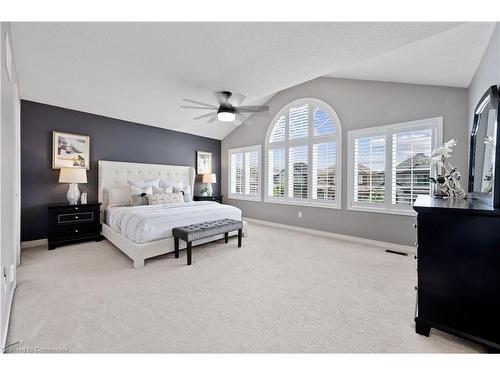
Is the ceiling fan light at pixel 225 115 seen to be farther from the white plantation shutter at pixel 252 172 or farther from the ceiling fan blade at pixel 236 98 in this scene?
the white plantation shutter at pixel 252 172

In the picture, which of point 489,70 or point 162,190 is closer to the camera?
point 489,70

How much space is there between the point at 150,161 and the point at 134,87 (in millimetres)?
2075

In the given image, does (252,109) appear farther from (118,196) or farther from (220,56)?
(118,196)

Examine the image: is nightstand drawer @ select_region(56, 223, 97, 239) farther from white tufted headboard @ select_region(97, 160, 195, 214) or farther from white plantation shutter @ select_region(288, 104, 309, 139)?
white plantation shutter @ select_region(288, 104, 309, 139)

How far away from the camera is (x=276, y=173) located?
18.1ft

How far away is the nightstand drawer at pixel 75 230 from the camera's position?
3.58 metres

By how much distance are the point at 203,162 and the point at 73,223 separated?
3.40 m

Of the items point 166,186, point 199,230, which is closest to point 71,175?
point 166,186

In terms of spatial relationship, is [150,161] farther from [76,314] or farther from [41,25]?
[76,314]

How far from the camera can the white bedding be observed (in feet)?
9.84

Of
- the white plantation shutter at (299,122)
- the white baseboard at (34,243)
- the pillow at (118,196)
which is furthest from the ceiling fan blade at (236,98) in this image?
the white baseboard at (34,243)

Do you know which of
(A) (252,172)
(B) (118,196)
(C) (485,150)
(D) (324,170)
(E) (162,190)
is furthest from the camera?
(A) (252,172)

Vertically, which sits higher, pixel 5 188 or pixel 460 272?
pixel 5 188
